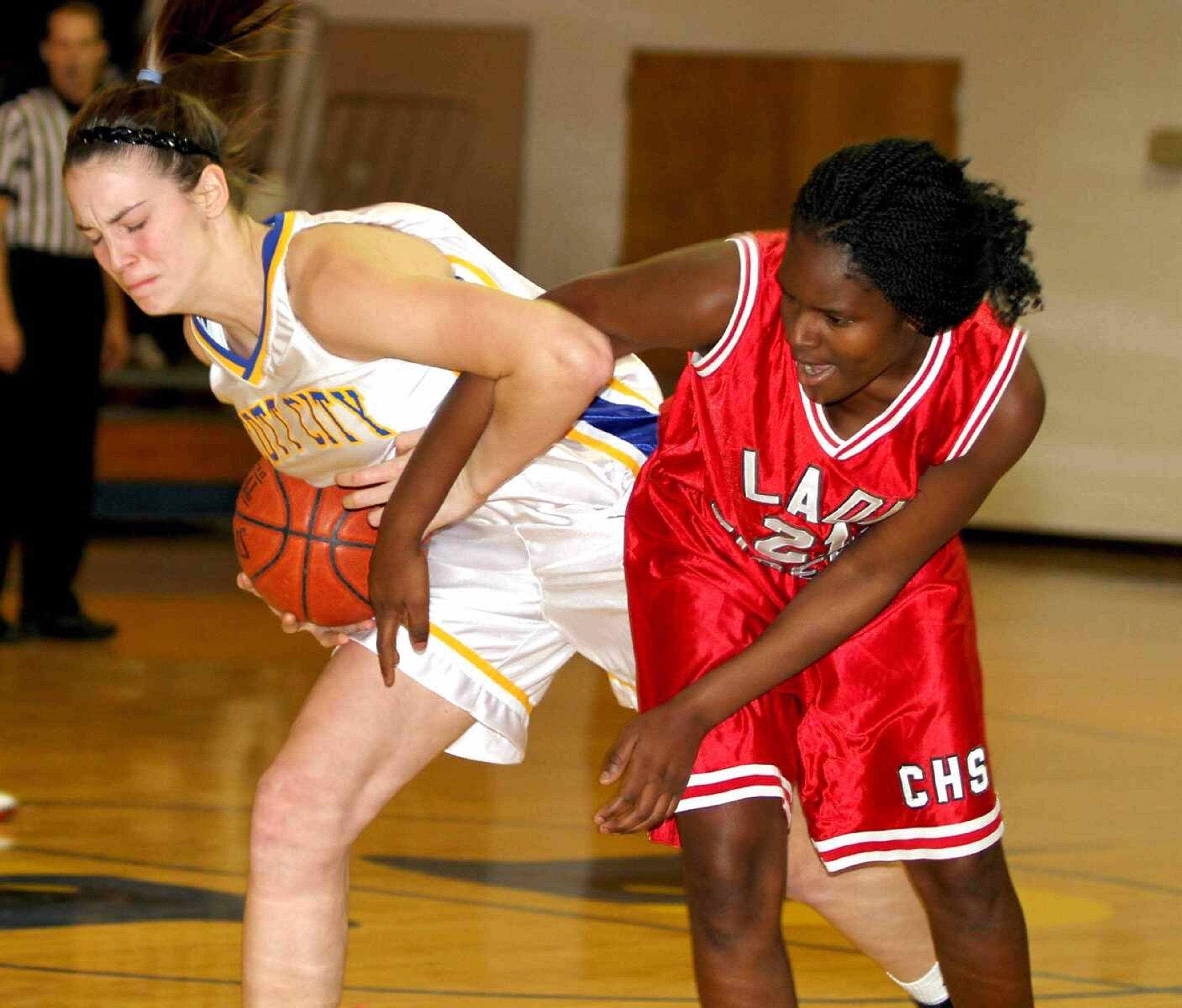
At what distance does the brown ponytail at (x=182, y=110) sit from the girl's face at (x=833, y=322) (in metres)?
0.85

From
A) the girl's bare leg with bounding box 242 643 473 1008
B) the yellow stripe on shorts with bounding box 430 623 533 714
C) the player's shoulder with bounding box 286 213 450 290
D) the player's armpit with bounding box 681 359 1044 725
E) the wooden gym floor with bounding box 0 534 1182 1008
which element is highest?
the player's shoulder with bounding box 286 213 450 290

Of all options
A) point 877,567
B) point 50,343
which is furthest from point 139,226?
point 50,343

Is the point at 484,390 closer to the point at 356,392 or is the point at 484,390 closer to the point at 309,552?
the point at 356,392

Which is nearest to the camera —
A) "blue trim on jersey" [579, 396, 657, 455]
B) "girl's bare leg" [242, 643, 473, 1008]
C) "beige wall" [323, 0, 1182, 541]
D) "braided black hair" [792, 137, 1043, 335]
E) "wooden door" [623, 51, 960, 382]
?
"braided black hair" [792, 137, 1043, 335]

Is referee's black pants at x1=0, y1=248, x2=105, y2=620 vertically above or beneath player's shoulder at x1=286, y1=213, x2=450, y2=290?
beneath

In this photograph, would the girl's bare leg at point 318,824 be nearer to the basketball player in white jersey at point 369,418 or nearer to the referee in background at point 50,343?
the basketball player in white jersey at point 369,418

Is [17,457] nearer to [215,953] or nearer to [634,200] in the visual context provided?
[215,953]

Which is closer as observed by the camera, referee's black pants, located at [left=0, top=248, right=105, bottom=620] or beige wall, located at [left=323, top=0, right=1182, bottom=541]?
referee's black pants, located at [left=0, top=248, right=105, bottom=620]

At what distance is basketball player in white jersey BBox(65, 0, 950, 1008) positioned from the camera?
2.44 meters

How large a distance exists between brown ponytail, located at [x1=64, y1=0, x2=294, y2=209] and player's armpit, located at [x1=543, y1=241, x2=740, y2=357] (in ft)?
1.91

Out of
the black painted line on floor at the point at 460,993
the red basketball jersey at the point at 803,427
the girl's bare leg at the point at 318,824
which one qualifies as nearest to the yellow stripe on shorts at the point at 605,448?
the red basketball jersey at the point at 803,427

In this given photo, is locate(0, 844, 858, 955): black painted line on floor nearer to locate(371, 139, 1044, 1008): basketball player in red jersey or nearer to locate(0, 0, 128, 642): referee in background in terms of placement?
locate(371, 139, 1044, 1008): basketball player in red jersey

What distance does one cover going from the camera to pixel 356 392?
2.64m

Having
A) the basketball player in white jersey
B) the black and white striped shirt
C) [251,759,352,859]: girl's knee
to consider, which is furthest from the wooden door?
[251,759,352,859]: girl's knee
